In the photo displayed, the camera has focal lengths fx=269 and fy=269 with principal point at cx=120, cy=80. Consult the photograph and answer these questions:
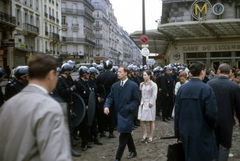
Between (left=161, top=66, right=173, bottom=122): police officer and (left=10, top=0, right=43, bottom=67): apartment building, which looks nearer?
(left=161, top=66, right=173, bottom=122): police officer

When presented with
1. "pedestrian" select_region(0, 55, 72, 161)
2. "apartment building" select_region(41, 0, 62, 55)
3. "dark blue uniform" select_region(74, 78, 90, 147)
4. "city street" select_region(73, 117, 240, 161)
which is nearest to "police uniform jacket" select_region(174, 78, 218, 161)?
"city street" select_region(73, 117, 240, 161)

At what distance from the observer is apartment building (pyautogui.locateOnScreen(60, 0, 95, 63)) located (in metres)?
63.9

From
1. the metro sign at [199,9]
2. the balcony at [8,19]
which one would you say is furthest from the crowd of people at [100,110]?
the balcony at [8,19]

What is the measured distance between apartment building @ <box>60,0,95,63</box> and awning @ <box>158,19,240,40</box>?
138 ft

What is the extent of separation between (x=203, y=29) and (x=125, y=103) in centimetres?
1922

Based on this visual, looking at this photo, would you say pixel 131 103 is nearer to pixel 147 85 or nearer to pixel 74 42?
pixel 147 85

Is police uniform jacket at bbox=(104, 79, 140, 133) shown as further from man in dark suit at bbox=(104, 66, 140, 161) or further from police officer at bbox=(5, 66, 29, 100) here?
police officer at bbox=(5, 66, 29, 100)

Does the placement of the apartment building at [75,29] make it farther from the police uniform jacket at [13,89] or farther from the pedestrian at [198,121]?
the pedestrian at [198,121]

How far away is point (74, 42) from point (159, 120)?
56627 mm

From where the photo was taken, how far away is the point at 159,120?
1029 centimetres

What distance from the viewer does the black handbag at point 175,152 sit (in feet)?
11.8

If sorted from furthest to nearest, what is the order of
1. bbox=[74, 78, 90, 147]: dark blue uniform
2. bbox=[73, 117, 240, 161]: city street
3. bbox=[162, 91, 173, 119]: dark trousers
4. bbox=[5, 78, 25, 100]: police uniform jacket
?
1. bbox=[162, 91, 173, 119]: dark trousers
2. bbox=[74, 78, 90, 147]: dark blue uniform
3. bbox=[73, 117, 240, 161]: city street
4. bbox=[5, 78, 25, 100]: police uniform jacket

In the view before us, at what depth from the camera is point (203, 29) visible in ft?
74.1

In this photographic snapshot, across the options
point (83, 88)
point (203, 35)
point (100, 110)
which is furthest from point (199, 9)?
point (83, 88)
